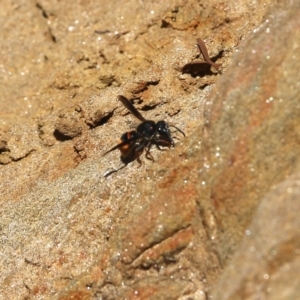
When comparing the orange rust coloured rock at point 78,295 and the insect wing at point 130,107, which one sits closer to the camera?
the orange rust coloured rock at point 78,295

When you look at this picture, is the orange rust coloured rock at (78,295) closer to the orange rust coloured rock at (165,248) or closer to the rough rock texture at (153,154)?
the rough rock texture at (153,154)

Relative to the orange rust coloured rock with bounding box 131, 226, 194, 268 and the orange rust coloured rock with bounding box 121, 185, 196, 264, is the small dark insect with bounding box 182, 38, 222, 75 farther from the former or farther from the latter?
the orange rust coloured rock with bounding box 131, 226, 194, 268

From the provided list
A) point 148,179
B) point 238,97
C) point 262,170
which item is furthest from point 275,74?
point 148,179

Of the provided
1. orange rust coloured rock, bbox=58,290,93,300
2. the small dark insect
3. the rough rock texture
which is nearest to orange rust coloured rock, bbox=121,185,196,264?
the rough rock texture

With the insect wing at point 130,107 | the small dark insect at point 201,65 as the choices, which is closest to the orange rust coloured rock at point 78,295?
the insect wing at point 130,107

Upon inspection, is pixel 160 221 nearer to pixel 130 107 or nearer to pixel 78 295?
pixel 78 295

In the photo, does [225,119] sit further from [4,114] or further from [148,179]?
[4,114]
